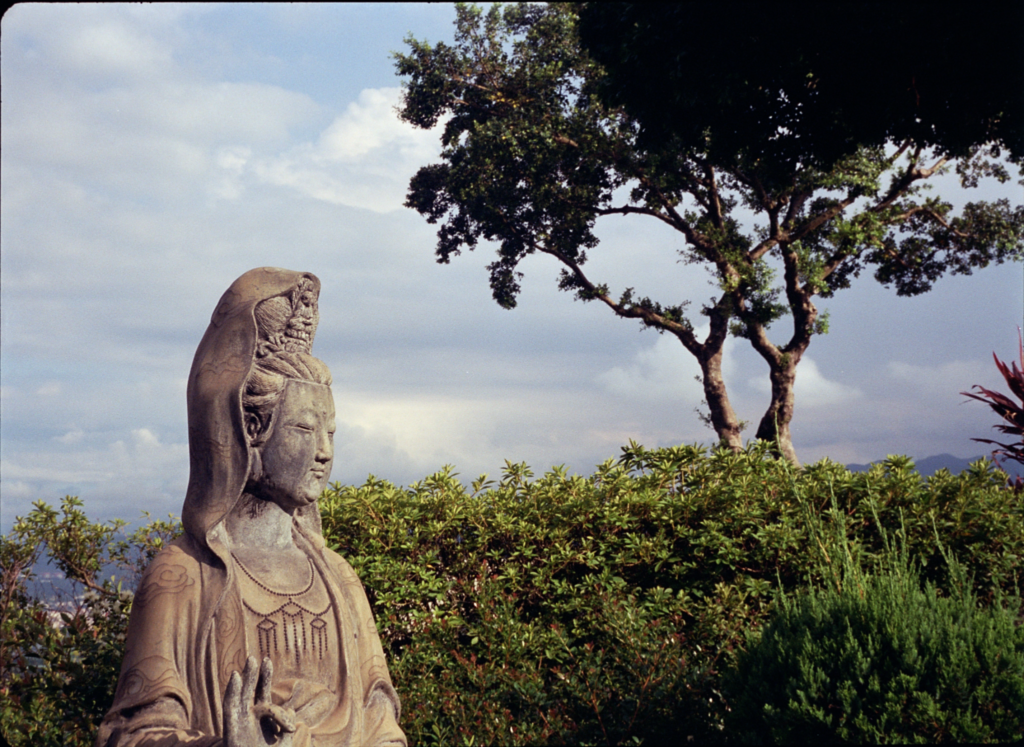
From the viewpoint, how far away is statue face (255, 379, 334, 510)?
312 centimetres

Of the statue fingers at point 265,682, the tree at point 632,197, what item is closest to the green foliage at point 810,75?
the tree at point 632,197

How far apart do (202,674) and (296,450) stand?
84cm

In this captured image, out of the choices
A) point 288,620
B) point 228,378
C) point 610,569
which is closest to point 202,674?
point 288,620

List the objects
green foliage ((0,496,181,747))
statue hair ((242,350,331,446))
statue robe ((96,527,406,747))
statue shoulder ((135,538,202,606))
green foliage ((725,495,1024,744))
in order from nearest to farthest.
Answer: statue robe ((96,527,406,747)), statue shoulder ((135,538,202,606)), statue hair ((242,350,331,446)), green foliage ((725,495,1024,744)), green foliage ((0,496,181,747))

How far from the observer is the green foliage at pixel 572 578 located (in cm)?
503

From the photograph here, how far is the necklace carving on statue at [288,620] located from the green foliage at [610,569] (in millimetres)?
2073

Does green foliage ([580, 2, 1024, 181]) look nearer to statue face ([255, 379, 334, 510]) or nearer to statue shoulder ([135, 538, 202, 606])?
statue face ([255, 379, 334, 510])

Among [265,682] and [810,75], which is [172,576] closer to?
[265,682]

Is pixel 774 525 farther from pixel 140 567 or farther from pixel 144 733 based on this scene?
pixel 140 567

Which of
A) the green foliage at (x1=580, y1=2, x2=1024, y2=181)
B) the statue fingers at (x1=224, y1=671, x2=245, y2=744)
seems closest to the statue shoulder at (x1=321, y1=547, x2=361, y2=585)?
the statue fingers at (x1=224, y1=671, x2=245, y2=744)

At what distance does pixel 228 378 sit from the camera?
120 inches

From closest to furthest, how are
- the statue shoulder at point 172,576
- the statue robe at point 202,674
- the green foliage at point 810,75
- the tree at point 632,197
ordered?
1. the statue robe at point 202,674
2. the statue shoulder at point 172,576
3. the green foliage at point 810,75
4. the tree at point 632,197

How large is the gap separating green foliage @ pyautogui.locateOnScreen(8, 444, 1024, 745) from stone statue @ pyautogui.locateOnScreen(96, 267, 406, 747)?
6.78ft

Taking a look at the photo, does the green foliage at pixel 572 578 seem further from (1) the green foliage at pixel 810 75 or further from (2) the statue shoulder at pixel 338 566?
(1) the green foliage at pixel 810 75
